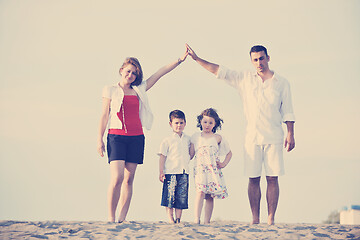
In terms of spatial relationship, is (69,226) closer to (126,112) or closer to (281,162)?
(126,112)

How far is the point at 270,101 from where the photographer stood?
26.5 feet

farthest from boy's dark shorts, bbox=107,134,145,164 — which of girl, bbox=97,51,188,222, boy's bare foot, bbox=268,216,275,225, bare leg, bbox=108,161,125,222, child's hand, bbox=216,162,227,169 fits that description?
boy's bare foot, bbox=268,216,275,225

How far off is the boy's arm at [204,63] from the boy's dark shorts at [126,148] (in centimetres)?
164

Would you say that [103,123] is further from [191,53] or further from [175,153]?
[191,53]

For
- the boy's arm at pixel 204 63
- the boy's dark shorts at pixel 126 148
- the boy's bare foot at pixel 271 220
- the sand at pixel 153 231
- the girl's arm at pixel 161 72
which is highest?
the boy's arm at pixel 204 63

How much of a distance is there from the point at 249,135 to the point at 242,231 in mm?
1567

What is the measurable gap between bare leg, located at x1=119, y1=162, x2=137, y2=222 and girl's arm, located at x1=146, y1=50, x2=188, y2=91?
124 centimetres

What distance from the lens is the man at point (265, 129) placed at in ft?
26.3

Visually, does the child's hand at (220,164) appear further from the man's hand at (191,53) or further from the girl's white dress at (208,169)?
the man's hand at (191,53)

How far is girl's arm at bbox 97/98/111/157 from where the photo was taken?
7.66 meters

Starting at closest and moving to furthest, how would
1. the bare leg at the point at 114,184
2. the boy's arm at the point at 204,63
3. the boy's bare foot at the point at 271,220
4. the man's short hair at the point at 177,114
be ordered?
the bare leg at the point at 114,184
the boy's bare foot at the point at 271,220
the man's short hair at the point at 177,114
the boy's arm at the point at 204,63

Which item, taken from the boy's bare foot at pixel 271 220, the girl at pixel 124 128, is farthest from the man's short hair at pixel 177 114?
the boy's bare foot at pixel 271 220

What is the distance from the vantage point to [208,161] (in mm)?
8078

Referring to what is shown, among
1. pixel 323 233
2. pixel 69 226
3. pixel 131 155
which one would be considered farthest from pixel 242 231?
pixel 69 226
